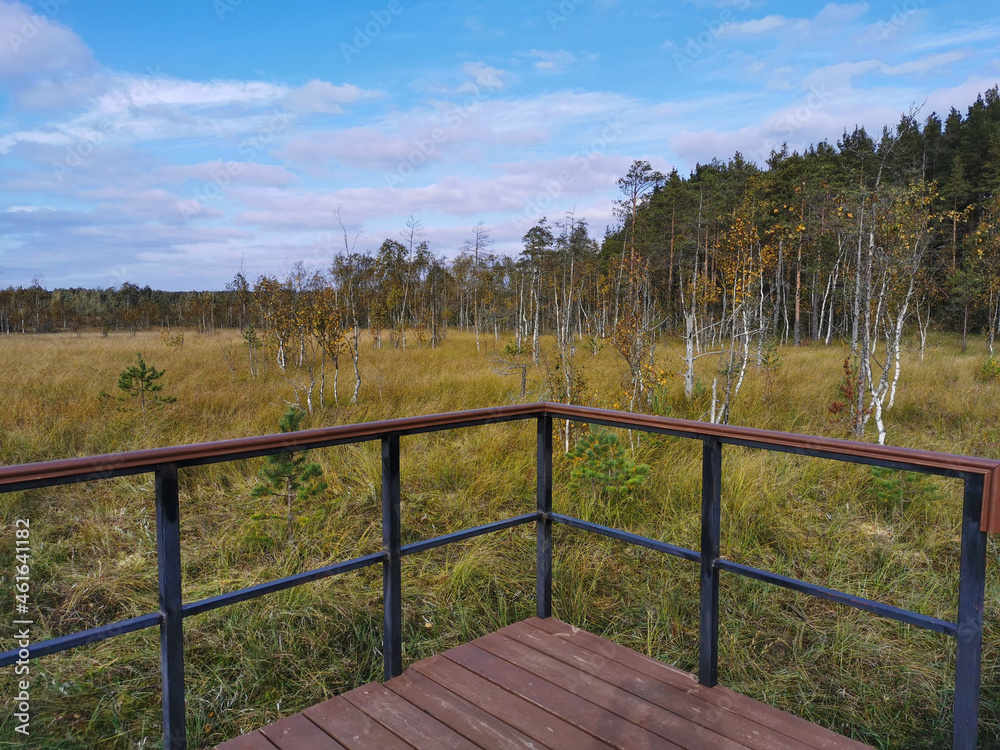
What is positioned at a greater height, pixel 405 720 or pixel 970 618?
pixel 970 618

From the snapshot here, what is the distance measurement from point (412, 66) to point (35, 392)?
7.83 m

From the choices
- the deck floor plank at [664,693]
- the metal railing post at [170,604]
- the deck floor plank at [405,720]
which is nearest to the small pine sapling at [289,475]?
the deck floor plank at [664,693]

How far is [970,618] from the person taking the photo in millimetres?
1608

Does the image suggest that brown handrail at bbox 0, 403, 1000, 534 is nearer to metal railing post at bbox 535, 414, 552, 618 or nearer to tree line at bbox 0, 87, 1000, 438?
metal railing post at bbox 535, 414, 552, 618

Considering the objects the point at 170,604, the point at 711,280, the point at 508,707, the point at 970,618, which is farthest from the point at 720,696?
the point at 711,280

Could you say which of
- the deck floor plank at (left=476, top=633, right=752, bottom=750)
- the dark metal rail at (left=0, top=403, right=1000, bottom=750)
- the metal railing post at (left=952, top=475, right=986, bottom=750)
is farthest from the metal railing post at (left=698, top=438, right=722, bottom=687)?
the metal railing post at (left=952, top=475, right=986, bottom=750)

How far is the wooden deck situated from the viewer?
6.33 ft

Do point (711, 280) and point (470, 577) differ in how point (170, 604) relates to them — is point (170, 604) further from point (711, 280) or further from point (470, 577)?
point (711, 280)

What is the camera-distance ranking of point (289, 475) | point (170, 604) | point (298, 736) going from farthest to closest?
point (289, 475) < point (298, 736) < point (170, 604)

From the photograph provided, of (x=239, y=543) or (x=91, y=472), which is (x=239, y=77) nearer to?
(x=239, y=543)

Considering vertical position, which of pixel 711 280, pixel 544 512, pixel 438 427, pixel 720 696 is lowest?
pixel 720 696

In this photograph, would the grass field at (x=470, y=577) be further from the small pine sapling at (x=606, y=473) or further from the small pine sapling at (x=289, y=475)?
the small pine sapling at (x=289, y=475)

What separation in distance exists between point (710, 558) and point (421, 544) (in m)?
1.13

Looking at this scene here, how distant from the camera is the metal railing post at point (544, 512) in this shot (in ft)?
9.30
